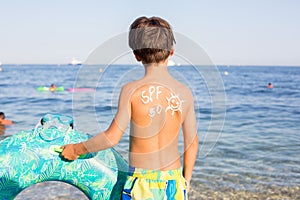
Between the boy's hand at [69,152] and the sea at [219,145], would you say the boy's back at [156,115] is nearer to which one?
the sea at [219,145]

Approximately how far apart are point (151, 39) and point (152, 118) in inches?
15.1

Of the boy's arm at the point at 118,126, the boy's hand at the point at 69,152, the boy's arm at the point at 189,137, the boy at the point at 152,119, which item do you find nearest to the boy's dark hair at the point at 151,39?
the boy at the point at 152,119

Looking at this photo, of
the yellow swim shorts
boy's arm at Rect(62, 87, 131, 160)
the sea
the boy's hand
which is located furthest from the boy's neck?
the boy's hand

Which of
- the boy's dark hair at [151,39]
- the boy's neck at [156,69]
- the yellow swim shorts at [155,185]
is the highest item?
the boy's dark hair at [151,39]

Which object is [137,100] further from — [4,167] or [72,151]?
[4,167]

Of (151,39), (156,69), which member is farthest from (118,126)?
(151,39)

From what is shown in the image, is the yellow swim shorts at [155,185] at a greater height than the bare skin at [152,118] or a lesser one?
lesser

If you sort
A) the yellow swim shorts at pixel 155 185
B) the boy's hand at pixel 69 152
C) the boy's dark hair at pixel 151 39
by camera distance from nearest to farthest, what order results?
1. the boy's dark hair at pixel 151 39
2. the yellow swim shorts at pixel 155 185
3. the boy's hand at pixel 69 152

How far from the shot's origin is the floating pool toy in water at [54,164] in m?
2.31

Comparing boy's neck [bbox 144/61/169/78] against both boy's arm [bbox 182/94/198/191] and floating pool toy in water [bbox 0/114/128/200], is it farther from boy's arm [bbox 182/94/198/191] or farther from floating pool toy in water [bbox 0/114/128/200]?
floating pool toy in water [bbox 0/114/128/200]

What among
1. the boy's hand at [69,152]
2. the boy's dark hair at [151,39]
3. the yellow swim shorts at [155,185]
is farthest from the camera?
the boy's hand at [69,152]

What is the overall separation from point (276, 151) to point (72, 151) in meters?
5.45

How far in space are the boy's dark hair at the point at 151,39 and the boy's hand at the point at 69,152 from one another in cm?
69

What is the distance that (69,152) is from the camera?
225 centimetres
